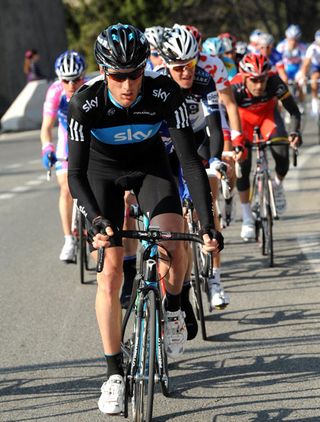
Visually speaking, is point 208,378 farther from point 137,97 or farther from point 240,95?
point 240,95

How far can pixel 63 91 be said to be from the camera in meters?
10.2

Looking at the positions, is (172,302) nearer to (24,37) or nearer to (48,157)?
(48,157)

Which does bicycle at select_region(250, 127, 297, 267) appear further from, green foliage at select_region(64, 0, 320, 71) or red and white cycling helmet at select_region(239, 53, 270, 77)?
green foliage at select_region(64, 0, 320, 71)

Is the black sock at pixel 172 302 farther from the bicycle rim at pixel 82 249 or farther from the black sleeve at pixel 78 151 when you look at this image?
the bicycle rim at pixel 82 249

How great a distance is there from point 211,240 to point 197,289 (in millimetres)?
2310

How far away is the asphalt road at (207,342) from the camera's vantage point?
19.5 ft

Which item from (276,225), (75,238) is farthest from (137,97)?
(276,225)

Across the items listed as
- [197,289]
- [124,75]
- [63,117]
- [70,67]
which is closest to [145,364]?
[124,75]

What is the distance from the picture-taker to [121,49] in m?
5.51

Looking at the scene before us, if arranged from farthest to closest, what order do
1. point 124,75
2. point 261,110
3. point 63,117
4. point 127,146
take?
1. point 261,110
2. point 63,117
3. point 127,146
4. point 124,75

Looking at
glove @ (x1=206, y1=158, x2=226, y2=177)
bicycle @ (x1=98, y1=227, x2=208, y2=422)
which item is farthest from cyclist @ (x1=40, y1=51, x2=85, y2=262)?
bicycle @ (x1=98, y1=227, x2=208, y2=422)

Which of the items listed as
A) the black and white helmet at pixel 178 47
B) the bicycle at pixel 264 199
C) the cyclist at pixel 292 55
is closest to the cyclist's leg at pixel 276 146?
the bicycle at pixel 264 199

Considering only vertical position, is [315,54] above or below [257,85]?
below

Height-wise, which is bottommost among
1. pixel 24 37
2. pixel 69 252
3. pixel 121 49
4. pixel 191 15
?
pixel 191 15
